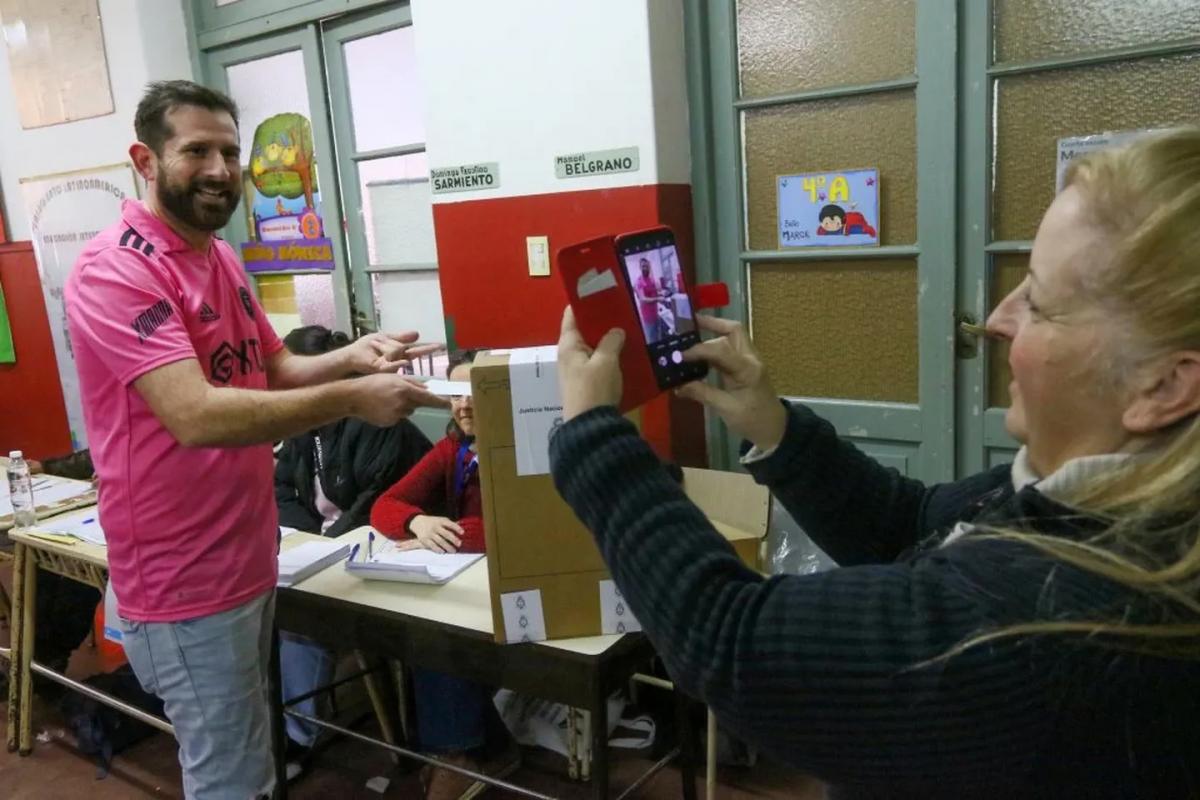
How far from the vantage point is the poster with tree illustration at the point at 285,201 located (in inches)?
138

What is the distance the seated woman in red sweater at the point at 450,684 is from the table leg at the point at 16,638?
1075 millimetres

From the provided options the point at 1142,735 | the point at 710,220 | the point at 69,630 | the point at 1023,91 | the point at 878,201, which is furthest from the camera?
the point at 69,630

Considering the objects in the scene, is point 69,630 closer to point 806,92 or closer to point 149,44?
point 149,44

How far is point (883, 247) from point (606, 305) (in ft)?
5.55

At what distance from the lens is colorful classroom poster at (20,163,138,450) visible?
3.83 metres

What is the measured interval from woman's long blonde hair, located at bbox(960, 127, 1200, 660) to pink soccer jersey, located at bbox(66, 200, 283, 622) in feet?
4.41

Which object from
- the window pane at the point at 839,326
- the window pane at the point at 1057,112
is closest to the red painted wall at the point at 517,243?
the window pane at the point at 839,326

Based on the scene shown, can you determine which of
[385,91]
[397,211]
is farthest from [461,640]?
[385,91]

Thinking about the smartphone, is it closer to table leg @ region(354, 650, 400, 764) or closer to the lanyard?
the lanyard

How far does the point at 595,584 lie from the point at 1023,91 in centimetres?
159

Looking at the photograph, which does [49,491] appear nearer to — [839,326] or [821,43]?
[839,326]

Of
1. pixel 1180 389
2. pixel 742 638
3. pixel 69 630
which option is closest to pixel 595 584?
pixel 742 638

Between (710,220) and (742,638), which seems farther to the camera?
(710,220)

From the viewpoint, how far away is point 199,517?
1582 millimetres
